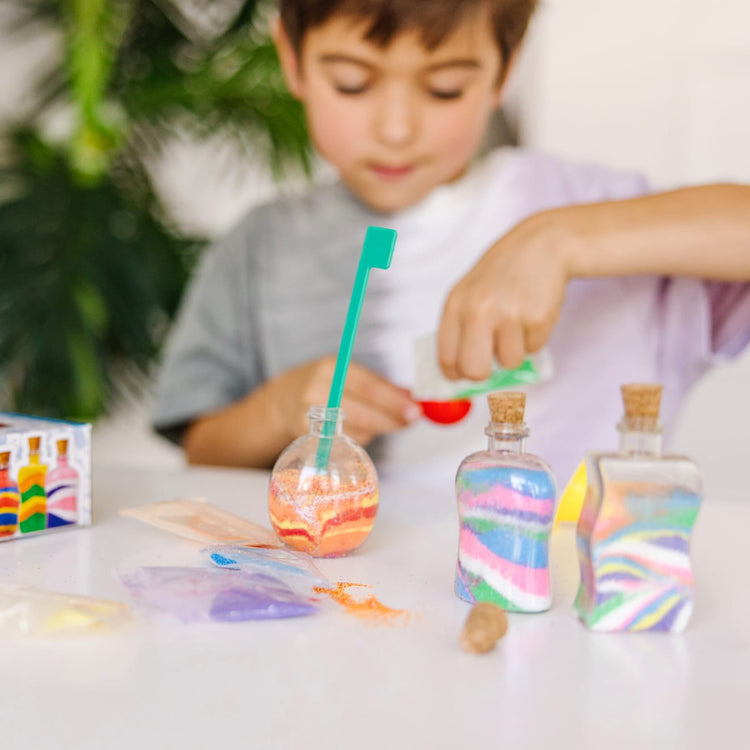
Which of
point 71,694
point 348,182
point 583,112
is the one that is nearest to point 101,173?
point 348,182

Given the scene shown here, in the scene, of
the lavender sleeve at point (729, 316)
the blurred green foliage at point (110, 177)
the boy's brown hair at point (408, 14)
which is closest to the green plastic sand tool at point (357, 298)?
the boy's brown hair at point (408, 14)

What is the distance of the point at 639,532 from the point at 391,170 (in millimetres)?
596

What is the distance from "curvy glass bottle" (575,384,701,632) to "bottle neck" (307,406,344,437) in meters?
0.16

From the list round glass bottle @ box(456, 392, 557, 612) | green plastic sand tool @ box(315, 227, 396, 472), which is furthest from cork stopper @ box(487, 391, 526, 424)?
green plastic sand tool @ box(315, 227, 396, 472)

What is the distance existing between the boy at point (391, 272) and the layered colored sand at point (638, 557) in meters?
0.34

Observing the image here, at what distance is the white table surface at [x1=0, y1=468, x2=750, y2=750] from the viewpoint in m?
0.31

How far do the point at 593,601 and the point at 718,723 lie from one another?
9cm

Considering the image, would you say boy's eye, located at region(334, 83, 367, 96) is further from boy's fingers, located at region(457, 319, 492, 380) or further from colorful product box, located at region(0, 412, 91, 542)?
colorful product box, located at region(0, 412, 91, 542)

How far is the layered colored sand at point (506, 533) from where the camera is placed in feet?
1.38

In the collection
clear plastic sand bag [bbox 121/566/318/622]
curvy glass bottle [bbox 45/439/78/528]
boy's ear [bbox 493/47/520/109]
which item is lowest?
clear plastic sand bag [bbox 121/566/318/622]

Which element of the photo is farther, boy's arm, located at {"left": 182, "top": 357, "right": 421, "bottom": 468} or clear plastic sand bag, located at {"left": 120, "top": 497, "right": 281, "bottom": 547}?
boy's arm, located at {"left": 182, "top": 357, "right": 421, "bottom": 468}

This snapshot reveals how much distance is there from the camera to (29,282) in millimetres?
1529

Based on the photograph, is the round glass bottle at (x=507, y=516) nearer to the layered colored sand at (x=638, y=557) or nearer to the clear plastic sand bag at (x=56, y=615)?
the layered colored sand at (x=638, y=557)

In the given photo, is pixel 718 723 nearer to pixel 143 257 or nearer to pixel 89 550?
pixel 89 550
